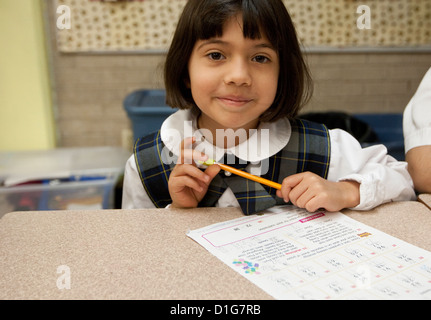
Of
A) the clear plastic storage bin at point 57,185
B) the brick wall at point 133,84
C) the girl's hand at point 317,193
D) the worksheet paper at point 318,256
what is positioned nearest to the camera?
the worksheet paper at point 318,256

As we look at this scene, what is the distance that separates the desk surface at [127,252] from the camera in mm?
482

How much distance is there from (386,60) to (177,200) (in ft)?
6.41

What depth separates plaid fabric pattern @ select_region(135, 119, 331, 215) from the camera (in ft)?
2.86

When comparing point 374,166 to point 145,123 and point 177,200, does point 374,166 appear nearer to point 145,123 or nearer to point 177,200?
point 177,200

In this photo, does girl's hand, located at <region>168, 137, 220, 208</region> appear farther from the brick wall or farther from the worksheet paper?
the brick wall

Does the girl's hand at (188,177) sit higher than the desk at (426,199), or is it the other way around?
the girl's hand at (188,177)

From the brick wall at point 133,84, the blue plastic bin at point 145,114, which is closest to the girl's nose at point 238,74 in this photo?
the blue plastic bin at point 145,114

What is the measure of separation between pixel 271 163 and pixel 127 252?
1.44 feet

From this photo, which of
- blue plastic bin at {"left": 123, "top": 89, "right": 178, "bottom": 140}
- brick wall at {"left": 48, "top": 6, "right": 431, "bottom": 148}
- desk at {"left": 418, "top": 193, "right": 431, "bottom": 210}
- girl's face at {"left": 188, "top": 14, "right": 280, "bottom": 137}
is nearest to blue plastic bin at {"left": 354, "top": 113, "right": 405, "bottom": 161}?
brick wall at {"left": 48, "top": 6, "right": 431, "bottom": 148}

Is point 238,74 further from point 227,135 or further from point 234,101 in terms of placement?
point 227,135

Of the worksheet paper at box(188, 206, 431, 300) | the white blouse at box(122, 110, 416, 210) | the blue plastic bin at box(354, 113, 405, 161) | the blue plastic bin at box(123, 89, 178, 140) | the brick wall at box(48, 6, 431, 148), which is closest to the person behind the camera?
the worksheet paper at box(188, 206, 431, 300)

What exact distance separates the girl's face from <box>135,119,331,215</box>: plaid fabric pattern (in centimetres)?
14

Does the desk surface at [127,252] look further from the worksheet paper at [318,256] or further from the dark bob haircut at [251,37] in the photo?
the dark bob haircut at [251,37]

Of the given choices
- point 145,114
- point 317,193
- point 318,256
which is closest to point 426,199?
point 317,193
